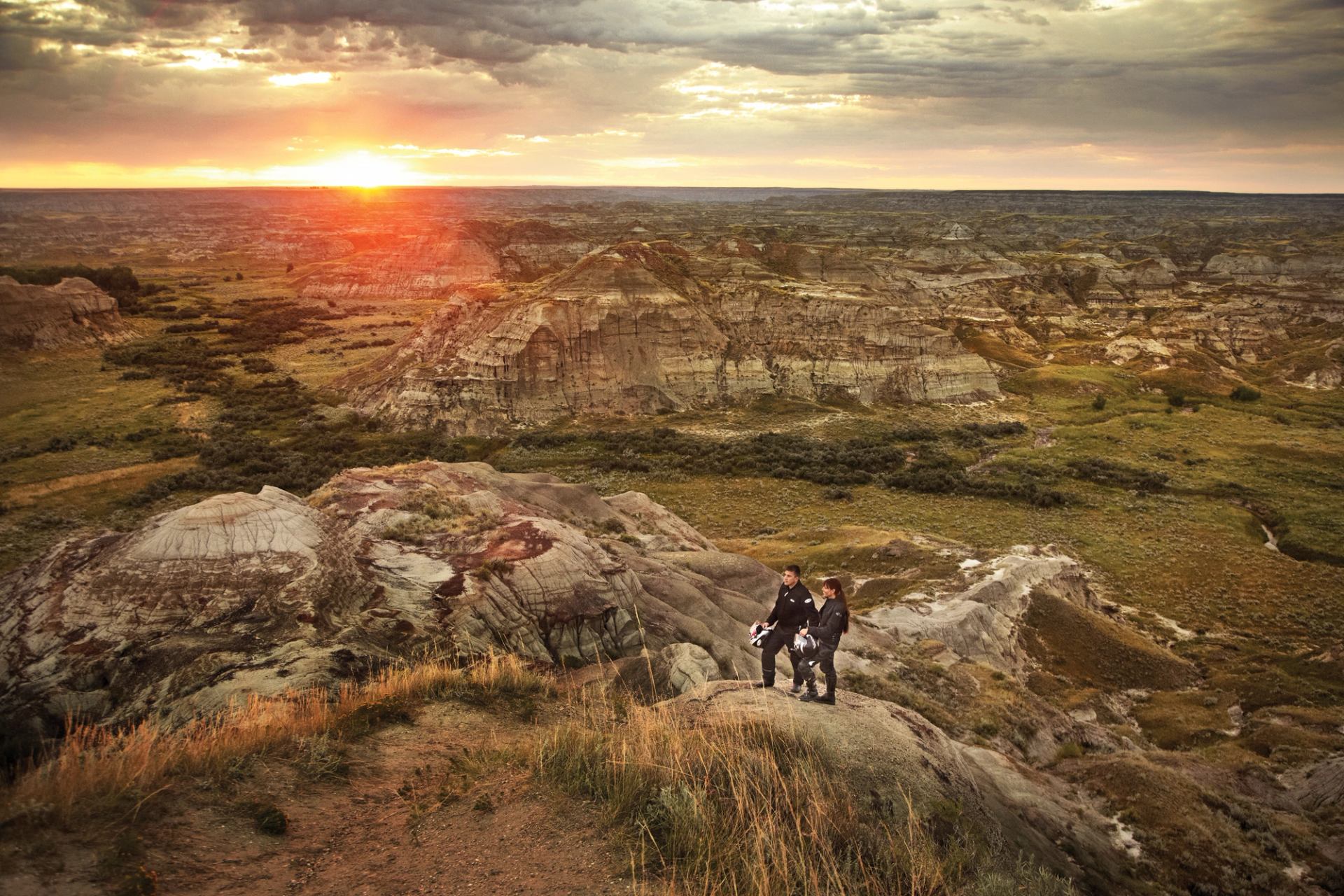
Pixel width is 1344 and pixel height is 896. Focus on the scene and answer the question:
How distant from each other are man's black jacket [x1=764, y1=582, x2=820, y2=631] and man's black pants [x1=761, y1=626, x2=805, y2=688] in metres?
0.07

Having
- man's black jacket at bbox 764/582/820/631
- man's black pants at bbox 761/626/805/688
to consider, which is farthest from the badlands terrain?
man's black jacket at bbox 764/582/820/631

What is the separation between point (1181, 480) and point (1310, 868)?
42689mm

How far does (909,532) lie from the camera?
3956 cm

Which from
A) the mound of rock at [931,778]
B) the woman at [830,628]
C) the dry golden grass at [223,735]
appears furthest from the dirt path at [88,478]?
the woman at [830,628]

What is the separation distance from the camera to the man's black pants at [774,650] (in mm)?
11672

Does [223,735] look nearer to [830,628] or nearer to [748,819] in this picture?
[748,819]

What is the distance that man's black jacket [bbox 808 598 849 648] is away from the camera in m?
11.3

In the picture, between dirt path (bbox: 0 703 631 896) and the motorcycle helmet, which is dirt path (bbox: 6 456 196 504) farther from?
the motorcycle helmet

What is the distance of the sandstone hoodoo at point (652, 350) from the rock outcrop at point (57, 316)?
2758 centimetres

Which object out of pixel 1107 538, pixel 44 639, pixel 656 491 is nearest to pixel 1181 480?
pixel 1107 538

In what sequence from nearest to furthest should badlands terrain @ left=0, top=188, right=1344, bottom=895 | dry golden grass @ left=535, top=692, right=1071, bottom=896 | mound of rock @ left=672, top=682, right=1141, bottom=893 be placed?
dry golden grass @ left=535, top=692, right=1071, bottom=896 < badlands terrain @ left=0, top=188, right=1344, bottom=895 < mound of rock @ left=672, top=682, right=1141, bottom=893

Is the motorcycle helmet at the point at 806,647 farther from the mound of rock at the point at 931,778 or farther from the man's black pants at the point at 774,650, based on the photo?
the mound of rock at the point at 931,778

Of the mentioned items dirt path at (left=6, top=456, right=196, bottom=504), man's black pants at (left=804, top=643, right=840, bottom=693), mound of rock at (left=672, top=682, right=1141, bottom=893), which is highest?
man's black pants at (left=804, top=643, right=840, bottom=693)

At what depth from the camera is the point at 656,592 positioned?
20.7 metres
